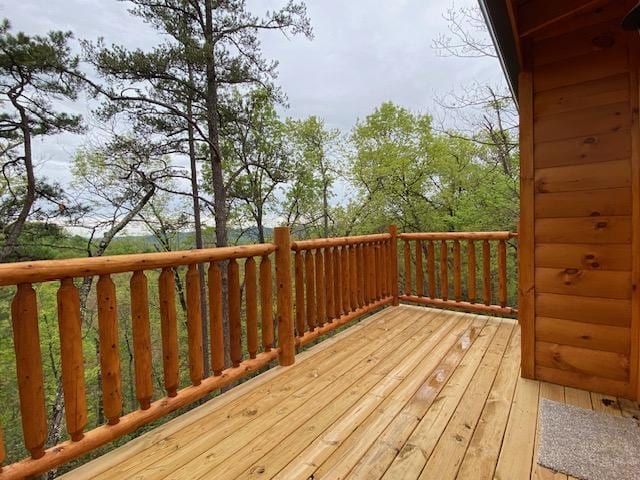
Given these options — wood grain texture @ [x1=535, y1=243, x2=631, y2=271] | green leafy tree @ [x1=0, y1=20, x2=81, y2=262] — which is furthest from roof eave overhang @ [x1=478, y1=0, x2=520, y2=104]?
green leafy tree @ [x1=0, y1=20, x2=81, y2=262]

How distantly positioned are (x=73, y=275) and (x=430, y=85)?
8.54 metres

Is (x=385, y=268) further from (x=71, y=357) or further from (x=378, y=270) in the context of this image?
(x=71, y=357)

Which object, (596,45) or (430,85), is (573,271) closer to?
(596,45)

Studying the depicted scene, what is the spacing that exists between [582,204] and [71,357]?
2639 millimetres

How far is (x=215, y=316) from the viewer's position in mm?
1916

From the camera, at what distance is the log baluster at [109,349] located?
1.41 metres

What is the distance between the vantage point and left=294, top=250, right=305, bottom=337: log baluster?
2.58 meters

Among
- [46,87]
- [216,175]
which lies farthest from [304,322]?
[46,87]

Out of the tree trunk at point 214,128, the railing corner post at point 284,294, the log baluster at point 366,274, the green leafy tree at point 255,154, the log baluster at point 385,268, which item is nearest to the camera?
the railing corner post at point 284,294

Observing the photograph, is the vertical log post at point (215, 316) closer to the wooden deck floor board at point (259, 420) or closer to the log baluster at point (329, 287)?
the wooden deck floor board at point (259, 420)

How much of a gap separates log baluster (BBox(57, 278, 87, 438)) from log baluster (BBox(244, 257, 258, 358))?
37.4 inches

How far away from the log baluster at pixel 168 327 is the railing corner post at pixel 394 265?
2.69 meters

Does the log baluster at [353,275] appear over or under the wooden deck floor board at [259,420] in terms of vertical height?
over

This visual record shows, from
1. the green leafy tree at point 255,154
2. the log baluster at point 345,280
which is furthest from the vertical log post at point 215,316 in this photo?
the green leafy tree at point 255,154
